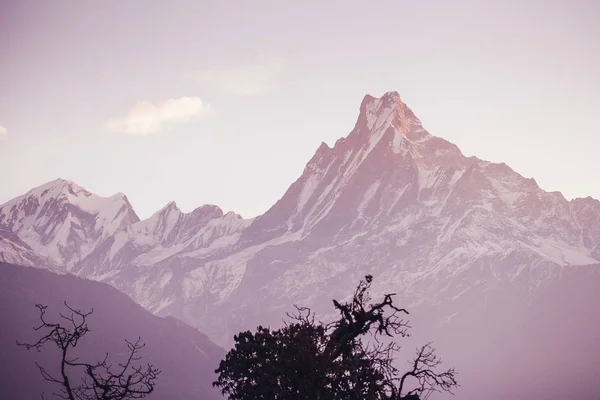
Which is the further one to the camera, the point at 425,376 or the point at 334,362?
the point at 334,362

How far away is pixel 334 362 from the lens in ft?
70.4

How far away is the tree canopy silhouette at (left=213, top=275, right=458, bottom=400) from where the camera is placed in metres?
→ 17.7

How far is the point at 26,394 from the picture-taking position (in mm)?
177250

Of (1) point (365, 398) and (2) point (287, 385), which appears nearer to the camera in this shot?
(1) point (365, 398)

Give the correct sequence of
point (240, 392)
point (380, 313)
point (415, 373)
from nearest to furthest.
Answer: point (415, 373)
point (380, 313)
point (240, 392)

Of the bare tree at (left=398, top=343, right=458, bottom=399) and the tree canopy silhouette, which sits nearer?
the bare tree at (left=398, top=343, right=458, bottom=399)

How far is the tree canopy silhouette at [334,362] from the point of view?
1769cm

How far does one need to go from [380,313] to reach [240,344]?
13.3m

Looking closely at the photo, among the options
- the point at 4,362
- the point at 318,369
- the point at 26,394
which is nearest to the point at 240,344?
the point at 318,369

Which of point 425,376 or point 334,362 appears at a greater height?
point 334,362

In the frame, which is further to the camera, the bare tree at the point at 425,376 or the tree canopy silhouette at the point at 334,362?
the tree canopy silhouette at the point at 334,362

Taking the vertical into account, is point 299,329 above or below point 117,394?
above

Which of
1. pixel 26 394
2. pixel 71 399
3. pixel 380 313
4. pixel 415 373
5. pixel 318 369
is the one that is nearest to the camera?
pixel 71 399

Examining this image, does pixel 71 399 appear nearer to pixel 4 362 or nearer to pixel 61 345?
pixel 61 345
